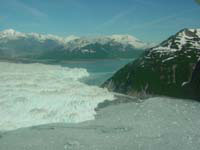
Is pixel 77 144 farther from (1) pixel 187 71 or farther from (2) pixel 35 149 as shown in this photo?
(1) pixel 187 71

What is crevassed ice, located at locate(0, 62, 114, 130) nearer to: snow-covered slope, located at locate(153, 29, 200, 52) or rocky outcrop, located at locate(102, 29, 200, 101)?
rocky outcrop, located at locate(102, 29, 200, 101)

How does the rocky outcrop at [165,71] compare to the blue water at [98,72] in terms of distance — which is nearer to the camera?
the rocky outcrop at [165,71]

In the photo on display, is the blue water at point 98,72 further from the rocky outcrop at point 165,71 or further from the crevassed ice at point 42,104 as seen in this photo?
the crevassed ice at point 42,104

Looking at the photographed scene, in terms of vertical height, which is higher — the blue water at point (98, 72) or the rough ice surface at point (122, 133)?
the blue water at point (98, 72)

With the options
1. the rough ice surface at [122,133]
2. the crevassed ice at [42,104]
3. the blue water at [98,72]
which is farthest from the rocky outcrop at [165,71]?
the rough ice surface at [122,133]

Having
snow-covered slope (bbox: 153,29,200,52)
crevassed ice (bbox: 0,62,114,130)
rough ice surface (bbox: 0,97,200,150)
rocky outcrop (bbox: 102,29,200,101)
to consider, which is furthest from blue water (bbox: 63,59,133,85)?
rough ice surface (bbox: 0,97,200,150)

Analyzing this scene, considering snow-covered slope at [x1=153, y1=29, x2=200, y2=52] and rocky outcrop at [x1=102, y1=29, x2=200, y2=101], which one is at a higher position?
snow-covered slope at [x1=153, y1=29, x2=200, y2=52]
